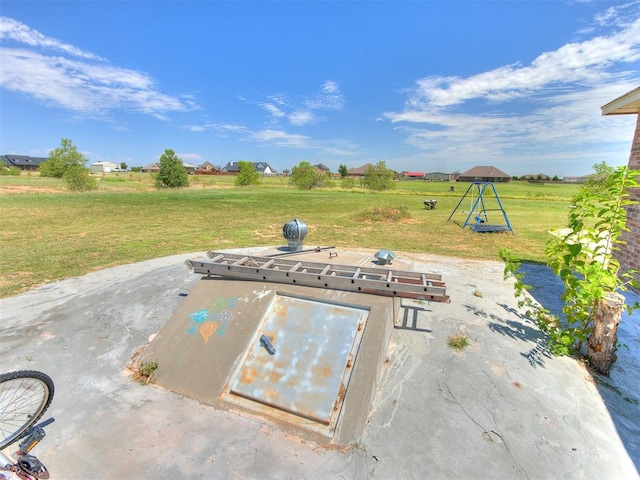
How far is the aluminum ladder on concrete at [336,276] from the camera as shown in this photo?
3.93 m

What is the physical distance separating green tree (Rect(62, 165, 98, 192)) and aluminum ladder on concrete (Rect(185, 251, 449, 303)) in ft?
123

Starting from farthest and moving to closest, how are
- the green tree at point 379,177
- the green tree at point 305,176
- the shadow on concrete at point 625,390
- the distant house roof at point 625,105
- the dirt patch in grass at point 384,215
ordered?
the green tree at point 305,176 → the green tree at point 379,177 → the dirt patch in grass at point 384,215 → the distant house roof at point 625,105 → the shadow on concrete at point 625,390

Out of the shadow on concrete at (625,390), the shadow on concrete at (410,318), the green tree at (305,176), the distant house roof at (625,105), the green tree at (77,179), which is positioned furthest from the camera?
the green tree at (305,176)

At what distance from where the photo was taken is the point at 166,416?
3.22 metres

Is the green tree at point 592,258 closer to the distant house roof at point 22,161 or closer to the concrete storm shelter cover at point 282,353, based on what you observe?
the concrete storm shelter cover at point 282,353

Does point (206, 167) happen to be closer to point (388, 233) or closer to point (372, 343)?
point (388, 233)

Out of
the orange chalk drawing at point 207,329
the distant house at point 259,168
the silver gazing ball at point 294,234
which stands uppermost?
the distant house at point 259,168

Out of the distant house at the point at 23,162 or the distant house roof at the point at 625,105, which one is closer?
the distant house roof at the point at 625,105

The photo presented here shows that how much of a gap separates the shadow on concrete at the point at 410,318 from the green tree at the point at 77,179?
39.6 metres

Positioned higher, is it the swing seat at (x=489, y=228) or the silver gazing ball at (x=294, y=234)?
the silver gazing ball at (x=294, y=234)

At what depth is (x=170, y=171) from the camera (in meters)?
41.9

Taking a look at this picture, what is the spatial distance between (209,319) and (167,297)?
7.86ft

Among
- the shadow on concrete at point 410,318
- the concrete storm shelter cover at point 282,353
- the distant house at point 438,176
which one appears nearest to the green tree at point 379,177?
the shadow on concrete at point 410,318

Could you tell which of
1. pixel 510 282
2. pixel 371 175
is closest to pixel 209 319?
pixel 510 282
